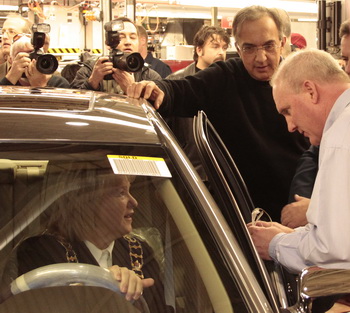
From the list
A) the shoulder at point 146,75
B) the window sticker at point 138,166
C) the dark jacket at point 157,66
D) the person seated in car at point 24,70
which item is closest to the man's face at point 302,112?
the window sticker at point 138,166

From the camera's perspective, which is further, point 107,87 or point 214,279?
point 107,87

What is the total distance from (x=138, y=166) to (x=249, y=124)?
5.08 ft

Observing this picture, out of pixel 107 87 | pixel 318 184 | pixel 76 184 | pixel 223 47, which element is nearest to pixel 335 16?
pixel 223 47

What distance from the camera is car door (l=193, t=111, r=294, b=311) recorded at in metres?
2.07

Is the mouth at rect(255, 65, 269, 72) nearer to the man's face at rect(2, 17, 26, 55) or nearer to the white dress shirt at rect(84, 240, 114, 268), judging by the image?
the white dress shirt at rect(84, 240, 114, 268)

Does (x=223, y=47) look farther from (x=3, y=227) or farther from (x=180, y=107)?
(x=3, y=227)

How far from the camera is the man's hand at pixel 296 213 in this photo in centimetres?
267

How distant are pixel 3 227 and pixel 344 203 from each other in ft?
2.99

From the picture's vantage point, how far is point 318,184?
2014 millimetres

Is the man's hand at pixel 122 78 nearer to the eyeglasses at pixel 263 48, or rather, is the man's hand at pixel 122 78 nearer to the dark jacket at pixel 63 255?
the eyeglasses at pixel 263 48

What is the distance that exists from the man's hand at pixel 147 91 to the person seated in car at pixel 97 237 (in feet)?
2.98

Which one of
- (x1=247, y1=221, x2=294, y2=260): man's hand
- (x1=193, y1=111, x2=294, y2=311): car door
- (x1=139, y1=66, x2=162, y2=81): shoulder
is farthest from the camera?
(x1=139, y1=66, x2=162, y2=81): shoulder

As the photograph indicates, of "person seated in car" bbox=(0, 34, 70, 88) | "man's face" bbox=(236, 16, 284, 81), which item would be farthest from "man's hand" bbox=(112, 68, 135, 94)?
"man's face" bbox=(236, 16, 284, 81)

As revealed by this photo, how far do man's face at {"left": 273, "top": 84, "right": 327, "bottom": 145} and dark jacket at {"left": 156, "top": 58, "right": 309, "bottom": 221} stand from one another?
2.64 feet
